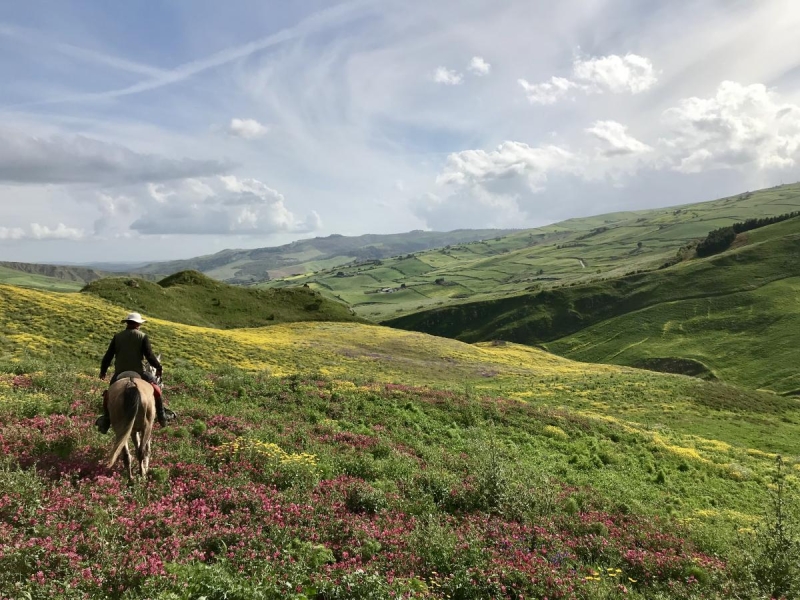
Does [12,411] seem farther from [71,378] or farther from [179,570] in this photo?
[179,570]

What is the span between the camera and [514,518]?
13195mm

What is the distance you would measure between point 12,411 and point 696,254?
22103 centimetres

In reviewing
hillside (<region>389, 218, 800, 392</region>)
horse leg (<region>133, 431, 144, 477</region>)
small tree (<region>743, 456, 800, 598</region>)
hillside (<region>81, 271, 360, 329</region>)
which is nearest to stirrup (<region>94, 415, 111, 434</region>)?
horse leg (<region>133, 431, 144, 477</region>)

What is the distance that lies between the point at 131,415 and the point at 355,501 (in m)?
6.32

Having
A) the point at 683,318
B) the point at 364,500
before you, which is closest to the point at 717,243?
the point at 683,318

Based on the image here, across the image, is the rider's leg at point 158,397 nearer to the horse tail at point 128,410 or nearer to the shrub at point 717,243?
the horse tail at point 128,410

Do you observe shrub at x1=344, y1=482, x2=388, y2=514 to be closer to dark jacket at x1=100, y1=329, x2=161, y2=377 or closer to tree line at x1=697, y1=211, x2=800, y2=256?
dark jacket at x1=100, y1=329, x2=161, y2=377

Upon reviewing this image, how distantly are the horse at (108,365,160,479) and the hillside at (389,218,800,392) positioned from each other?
10445 cm

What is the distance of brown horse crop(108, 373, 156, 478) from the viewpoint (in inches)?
437

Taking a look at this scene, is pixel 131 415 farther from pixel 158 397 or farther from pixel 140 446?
pixel 158 397

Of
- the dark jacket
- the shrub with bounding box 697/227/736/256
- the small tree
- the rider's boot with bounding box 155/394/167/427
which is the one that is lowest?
the small tree

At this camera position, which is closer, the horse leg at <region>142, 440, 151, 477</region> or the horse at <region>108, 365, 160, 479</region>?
the horse at <region>108, 365, 160, 479</region>

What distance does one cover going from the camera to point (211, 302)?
91562mm

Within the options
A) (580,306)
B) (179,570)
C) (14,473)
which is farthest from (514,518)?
(580,306)
